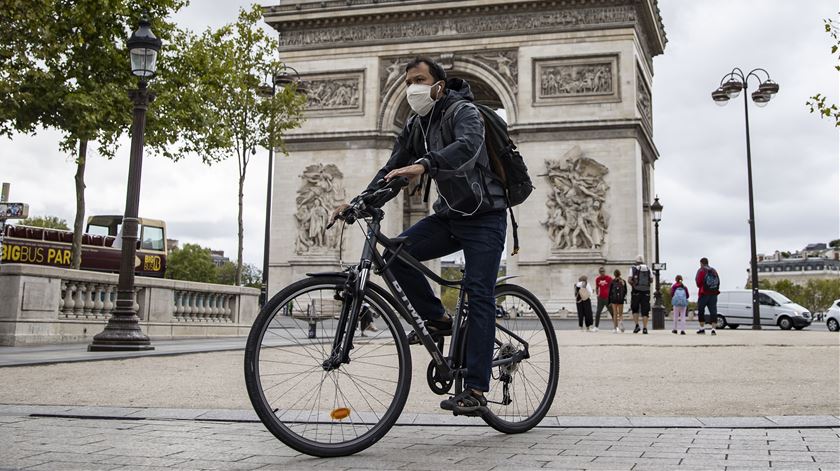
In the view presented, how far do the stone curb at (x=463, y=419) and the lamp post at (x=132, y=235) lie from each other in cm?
567

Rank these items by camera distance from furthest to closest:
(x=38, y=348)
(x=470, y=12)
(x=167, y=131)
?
(x=470, y=12), (x=167, y=131), (x=38, y=348)

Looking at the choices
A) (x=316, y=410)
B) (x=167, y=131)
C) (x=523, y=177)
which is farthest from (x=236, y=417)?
(x=167, y=131)

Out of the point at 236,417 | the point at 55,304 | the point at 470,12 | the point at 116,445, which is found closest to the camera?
the point at 116,445

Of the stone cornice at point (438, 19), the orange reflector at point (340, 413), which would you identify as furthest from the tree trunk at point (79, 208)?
the stone cornice at point (438, 19)

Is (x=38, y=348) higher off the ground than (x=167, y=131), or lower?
lower

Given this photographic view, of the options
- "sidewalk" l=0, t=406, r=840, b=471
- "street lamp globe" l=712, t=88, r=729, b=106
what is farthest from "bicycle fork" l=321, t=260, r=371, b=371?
"street lamp globe" l=712, t=88, r=729, b=106

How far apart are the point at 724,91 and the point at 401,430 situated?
23448 millimetres

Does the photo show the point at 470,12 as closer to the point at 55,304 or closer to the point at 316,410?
the point at 55,304

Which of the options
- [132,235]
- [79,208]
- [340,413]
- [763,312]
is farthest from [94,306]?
[763,312]

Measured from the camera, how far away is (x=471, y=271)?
13.8 feet

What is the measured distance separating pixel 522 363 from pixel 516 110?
27.6 metres

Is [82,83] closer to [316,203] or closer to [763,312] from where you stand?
[316,203]

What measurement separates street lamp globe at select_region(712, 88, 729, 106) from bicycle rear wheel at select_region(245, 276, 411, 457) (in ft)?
77.8

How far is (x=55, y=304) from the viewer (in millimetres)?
12594
